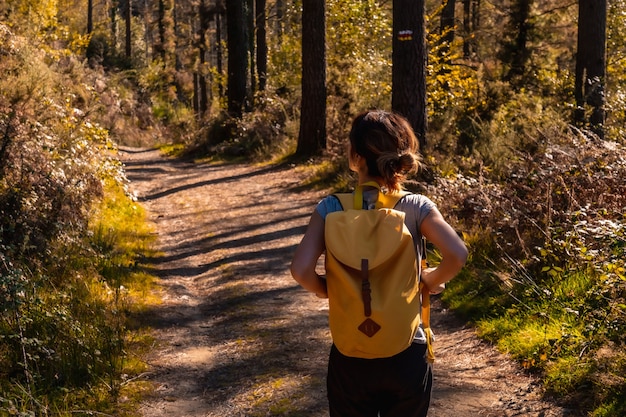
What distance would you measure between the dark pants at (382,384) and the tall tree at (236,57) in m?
18.5

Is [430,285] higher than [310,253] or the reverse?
the reverse

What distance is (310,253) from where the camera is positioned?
2.68 m

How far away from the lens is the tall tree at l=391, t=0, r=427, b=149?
1070 centimetres

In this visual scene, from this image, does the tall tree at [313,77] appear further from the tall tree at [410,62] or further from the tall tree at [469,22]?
the tall tree at [469,22]

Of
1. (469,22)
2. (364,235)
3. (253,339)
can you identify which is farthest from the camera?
(469,22)

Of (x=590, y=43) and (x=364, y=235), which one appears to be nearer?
(x=364, y=235)

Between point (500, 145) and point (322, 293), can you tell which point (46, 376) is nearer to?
point (322, 293)

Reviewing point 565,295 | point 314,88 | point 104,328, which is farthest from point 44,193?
point 314,88

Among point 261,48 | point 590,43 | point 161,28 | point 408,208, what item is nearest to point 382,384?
point 408,208

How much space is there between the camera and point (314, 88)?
608 inches

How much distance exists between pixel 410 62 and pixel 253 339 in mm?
6021

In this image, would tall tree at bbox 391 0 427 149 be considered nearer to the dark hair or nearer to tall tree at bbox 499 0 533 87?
the dark hair

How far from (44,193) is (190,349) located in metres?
2.45

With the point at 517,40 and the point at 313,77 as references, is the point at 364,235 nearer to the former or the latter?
the point at 313,77
